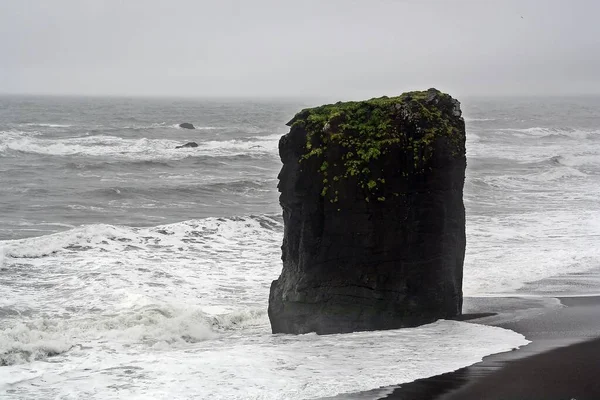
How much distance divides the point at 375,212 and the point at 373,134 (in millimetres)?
1081

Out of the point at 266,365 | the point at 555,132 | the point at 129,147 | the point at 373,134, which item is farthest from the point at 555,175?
the point at 555,132

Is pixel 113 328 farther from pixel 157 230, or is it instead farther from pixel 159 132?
pixel 159 132

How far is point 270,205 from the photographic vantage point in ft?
87.4

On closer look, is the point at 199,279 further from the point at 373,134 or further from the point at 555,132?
the point at 555,132

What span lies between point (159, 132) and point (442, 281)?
5451 cm

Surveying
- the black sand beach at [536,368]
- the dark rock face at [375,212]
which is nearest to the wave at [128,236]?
the dark rock face at [375,212]

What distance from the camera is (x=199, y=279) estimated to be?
1501cm

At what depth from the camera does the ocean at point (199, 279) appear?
335 inches

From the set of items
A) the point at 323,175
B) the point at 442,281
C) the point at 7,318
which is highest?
the point at 323,175

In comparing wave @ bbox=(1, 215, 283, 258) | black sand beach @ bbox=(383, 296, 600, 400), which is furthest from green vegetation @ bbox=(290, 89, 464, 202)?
wave @ bbox=(1, 215, 283, 258)

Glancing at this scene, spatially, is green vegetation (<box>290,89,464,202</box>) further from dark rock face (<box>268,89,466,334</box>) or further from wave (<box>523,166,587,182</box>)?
wave (<box>523,166,587,182</box>)

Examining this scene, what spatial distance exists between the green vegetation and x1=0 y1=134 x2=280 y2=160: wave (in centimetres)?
3392

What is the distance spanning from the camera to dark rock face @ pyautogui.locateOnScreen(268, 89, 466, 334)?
9.94 m

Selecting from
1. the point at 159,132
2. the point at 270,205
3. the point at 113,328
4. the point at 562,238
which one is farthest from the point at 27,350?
the point at 159,132
